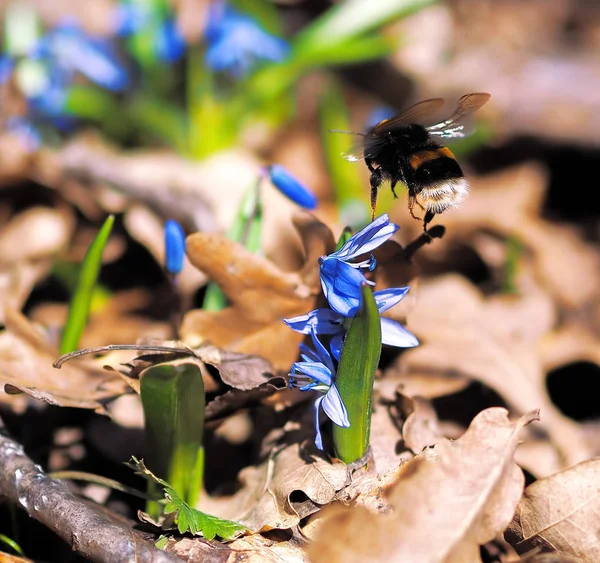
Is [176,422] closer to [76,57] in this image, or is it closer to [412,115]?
[412,115]

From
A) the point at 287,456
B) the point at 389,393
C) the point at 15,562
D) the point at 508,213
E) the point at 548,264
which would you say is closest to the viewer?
the point at 15,562

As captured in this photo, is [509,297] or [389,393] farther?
[509,297]

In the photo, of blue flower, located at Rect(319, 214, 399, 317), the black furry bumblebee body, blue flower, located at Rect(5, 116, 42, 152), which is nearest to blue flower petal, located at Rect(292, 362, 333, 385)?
blue flower, located at Rect(319, 214, 399, 317)

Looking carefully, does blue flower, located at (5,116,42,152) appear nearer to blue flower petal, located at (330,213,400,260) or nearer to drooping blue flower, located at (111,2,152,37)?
drooping blue flower, located at (111,2,152,37)

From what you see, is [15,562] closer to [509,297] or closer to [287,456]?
[287,456]

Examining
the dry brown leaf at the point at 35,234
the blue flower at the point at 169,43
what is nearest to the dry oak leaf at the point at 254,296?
the dry brown leaf at the point at 35,234

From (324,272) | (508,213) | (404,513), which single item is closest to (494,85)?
(508,213)

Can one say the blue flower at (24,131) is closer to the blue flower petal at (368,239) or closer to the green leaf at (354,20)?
the green leaf at (354,20)
